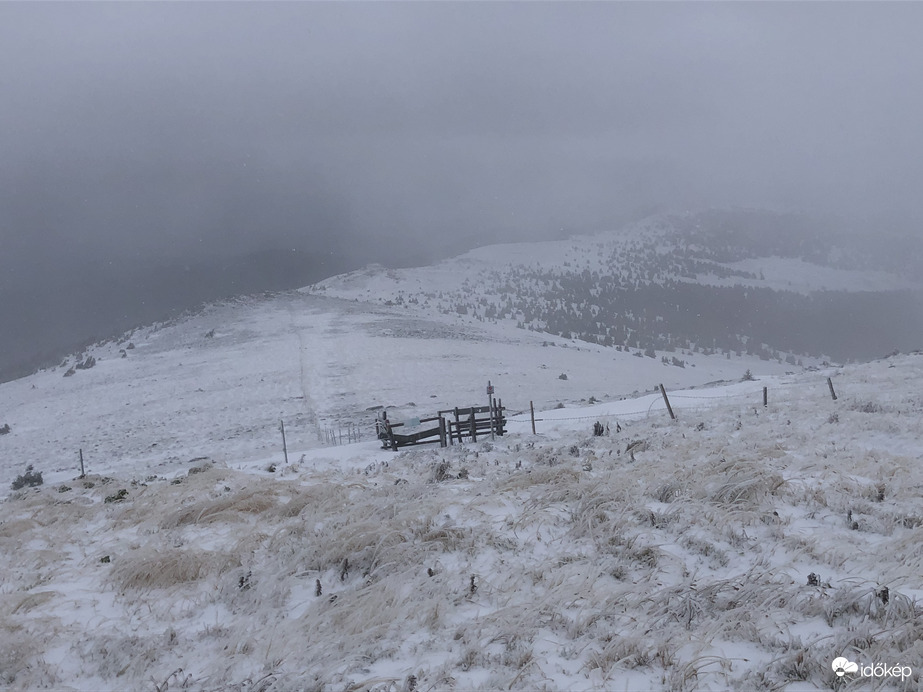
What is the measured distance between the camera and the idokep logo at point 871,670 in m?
3.79

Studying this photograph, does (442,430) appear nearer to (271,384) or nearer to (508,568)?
(508,568)

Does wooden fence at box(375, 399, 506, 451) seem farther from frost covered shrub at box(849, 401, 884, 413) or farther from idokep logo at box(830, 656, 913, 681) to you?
idokep logo at box(830, 656, 913, 681)

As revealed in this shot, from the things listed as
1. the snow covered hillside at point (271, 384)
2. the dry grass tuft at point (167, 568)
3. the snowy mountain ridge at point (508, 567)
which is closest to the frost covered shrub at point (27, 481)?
the snow covered hillside at point (271, 384)

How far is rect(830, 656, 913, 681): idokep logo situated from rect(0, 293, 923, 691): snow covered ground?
0.09 feet

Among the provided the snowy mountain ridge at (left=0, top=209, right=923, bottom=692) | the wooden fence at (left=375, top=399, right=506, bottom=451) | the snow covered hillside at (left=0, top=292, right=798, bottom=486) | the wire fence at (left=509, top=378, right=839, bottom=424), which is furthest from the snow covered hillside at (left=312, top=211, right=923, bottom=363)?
the snowy mountain ridge at (left=0, top=209, right=923, bottom=692)

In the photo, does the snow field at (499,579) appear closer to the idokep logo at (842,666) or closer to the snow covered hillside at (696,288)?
the idokep logo at (842,666)

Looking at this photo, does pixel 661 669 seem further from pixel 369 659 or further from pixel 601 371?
pixel 601 371

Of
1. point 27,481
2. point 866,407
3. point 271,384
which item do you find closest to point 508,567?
point 866,407

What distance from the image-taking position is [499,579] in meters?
5.59

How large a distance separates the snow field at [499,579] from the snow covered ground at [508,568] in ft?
0.08

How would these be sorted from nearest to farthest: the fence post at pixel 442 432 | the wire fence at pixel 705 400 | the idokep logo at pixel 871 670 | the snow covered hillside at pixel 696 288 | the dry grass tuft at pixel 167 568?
the idokep logo at pixel 871 670
the dry grass tuft at pixel 167 568
the fence post at pixel 442 432
the wire fence at pixel 705 400
the snow covered hillside at pixel 696 288

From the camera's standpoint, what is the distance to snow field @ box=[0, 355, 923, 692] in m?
4.29

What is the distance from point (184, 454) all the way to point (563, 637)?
741 inches

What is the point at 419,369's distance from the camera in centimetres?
3409
